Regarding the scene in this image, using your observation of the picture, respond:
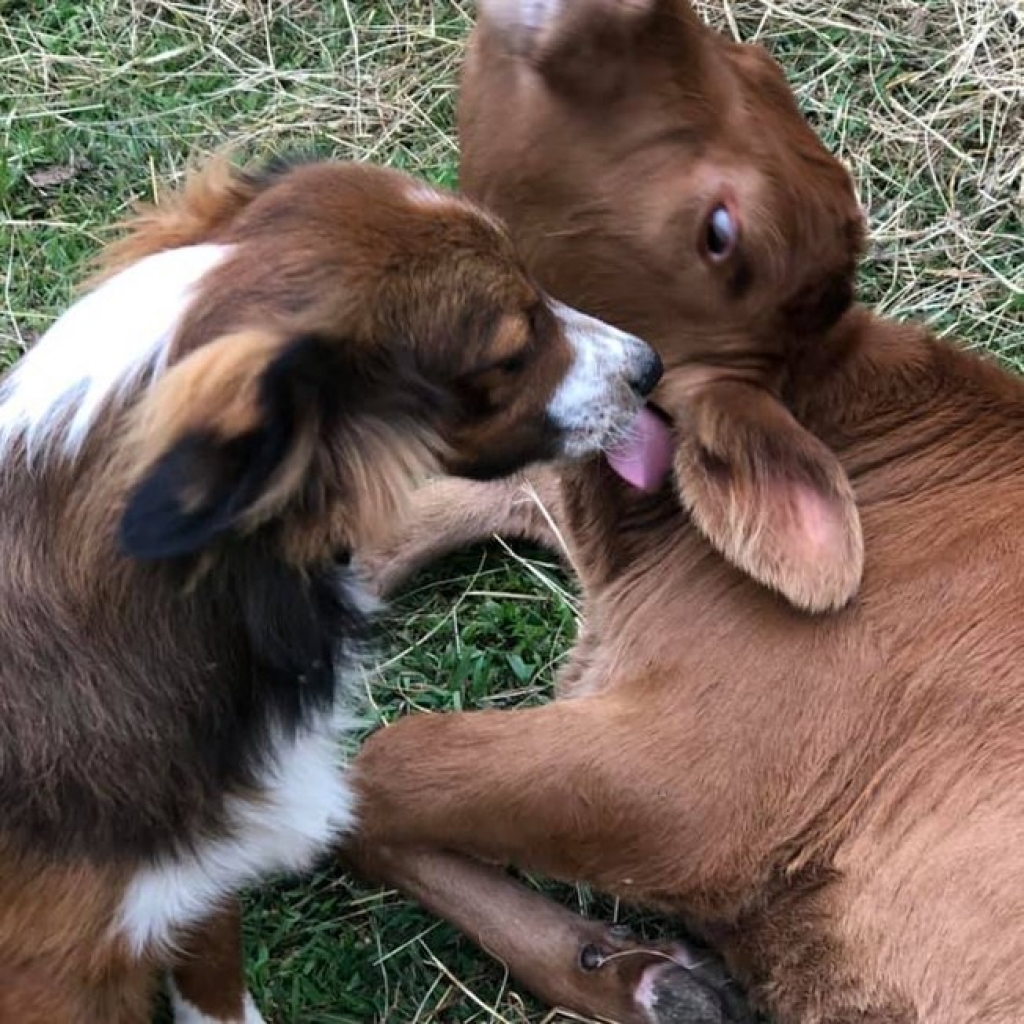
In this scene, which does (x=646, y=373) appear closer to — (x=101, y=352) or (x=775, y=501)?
(x=775, y=501)

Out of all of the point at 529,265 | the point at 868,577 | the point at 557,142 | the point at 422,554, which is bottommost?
the point at 422,554

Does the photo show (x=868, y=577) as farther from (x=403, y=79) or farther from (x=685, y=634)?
(x=403, y=79)

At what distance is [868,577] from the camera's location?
3.62 meters

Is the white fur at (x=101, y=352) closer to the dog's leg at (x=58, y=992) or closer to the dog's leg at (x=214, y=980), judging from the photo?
the dog's leg at (x=58, y=992)

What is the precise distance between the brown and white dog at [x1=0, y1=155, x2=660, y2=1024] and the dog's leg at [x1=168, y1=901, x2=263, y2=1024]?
189 mm

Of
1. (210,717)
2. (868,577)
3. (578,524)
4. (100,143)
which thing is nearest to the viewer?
(210,717)

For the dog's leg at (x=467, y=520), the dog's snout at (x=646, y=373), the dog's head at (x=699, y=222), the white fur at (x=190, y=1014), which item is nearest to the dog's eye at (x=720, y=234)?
the dog's head at (x=699, y=222)

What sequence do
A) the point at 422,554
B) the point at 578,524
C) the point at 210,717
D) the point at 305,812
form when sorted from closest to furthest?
the point at 210,717, the point at 305,812, the point at 578,524, the point at 422,554

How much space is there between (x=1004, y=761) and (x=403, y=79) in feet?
11.0

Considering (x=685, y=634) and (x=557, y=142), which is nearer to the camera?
(x=557, y=142)

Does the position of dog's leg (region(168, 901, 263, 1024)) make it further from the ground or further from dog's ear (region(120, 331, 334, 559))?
dog's ear (region(120, 331, 334, 559))

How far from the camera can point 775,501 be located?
349 cm

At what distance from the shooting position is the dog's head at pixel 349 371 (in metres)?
2.41

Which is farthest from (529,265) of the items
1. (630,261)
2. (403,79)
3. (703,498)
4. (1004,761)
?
(403,79)
